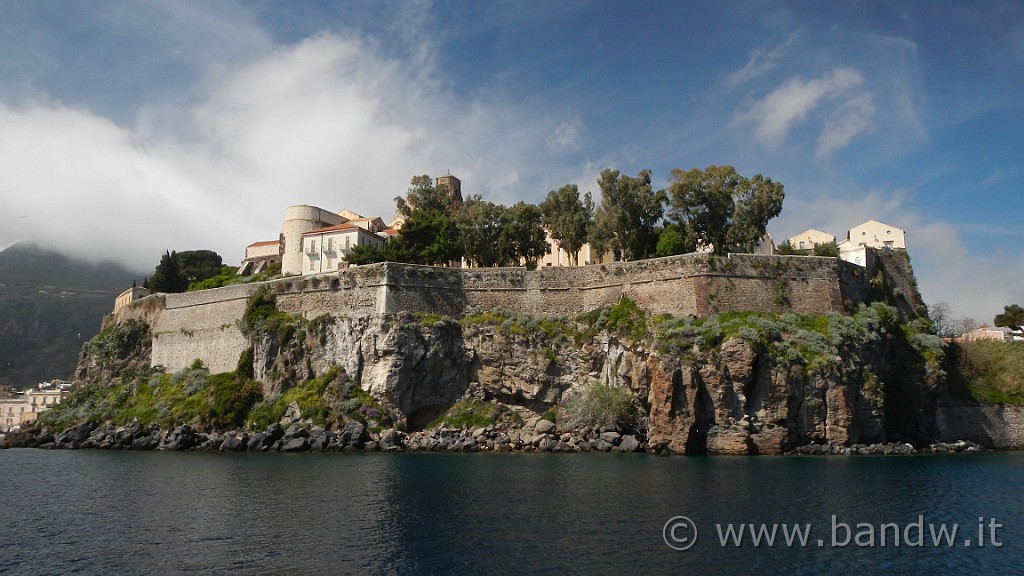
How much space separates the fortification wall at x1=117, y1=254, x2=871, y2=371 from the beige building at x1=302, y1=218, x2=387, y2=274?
860cm

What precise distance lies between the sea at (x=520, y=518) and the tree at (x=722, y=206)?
17725 millimetres

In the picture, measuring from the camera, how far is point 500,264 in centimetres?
5269

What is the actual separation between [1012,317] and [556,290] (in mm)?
43048

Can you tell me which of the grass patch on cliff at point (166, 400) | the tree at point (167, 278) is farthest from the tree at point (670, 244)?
the tree at point (167, 278)

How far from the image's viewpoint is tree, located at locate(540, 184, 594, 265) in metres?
50.1

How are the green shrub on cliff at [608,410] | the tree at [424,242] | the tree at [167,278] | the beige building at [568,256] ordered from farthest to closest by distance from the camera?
the tree at [167,278]
the beige building at [568,256]
the tree at [424,242]
the green shrub on cliff at [608,410]

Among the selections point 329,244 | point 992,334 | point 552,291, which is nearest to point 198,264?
point 329,244

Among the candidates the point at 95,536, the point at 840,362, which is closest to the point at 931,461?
the point at 840,362

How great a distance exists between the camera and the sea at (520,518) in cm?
1655

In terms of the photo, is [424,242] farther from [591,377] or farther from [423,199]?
[591,377]

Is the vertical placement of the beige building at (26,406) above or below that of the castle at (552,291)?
below

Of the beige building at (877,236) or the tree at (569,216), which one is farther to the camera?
the beige building at (877,236)

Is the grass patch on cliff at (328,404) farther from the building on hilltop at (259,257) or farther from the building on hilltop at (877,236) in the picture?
the building on hilltop at (877,236)

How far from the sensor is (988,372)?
46.4 metres
